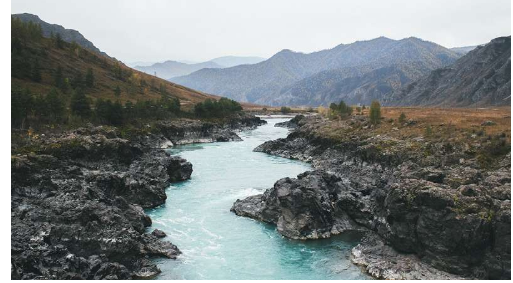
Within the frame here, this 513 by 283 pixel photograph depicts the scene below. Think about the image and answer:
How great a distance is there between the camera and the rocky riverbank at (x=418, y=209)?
31.9 m

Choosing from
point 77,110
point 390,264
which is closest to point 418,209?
point 390,264

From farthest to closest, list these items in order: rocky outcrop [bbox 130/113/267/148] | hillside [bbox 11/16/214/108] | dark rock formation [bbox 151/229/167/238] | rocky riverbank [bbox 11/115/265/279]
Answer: hillside [bbox 11/16/214/108] → rocky outcrop [bbox 130/113/267/148] → dark rock formation [bbox 151/229/167/238] → rocky riverbank [bbox 11/115/265/279]

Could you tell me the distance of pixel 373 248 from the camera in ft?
119

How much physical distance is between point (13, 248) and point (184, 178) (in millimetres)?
37636

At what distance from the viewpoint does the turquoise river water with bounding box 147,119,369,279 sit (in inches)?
1336

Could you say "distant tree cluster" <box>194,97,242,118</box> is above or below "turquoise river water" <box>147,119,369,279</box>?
above

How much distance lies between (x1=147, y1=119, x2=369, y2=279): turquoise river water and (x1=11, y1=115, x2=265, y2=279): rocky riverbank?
7.07ft

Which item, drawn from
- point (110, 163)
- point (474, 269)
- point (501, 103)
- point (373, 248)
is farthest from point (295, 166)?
point (501, 103)

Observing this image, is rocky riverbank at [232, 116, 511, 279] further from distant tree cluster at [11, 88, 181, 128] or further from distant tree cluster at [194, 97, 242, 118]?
distant tree cluster at [194, 97, 242, 118]

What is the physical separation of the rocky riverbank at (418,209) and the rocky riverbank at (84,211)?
44.0 ft

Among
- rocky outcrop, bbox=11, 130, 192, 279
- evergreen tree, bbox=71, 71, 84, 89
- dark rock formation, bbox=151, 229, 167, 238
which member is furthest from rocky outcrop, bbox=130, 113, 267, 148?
dark rock formation, bbox=151, 229, 167, 238

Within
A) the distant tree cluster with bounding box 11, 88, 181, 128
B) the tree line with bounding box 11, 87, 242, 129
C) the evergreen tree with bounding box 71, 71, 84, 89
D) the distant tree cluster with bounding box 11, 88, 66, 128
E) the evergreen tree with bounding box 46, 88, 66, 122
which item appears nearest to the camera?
the distant tree cluster with bounding box 11, 88, 66, 128

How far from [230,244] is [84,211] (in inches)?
552

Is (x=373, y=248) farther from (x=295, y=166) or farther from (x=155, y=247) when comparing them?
(x=295, y=166)
